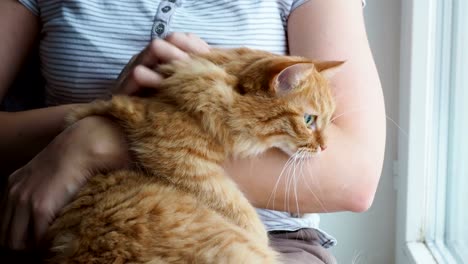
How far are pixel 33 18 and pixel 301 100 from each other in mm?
619

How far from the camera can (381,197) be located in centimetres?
170

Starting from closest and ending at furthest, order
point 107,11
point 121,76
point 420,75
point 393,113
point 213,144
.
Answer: point 213,144 < point 121,76 < point 107,11 < point 420,75 < point 393,113

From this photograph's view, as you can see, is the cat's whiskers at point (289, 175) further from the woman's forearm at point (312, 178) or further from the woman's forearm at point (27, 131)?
the woman's forearm at point (27, 131)

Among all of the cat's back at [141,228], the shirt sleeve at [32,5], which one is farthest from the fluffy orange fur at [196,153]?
the shirt sleeve at [32,5]

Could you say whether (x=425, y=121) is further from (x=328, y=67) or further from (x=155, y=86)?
(x=155, y=86)

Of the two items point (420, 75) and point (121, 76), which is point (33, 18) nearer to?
point (121, 76)

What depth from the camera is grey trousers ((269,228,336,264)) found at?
3.52 ft

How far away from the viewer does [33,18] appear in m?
1.28

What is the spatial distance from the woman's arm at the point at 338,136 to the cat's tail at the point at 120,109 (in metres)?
0.17

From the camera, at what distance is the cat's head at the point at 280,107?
37.9 inches

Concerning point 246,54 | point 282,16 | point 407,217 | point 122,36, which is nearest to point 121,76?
Answer: point 122,36

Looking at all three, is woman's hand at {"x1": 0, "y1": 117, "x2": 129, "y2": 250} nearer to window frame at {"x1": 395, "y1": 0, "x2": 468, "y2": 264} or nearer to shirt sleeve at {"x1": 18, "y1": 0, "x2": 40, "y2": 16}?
shirt sleeve at {"x1": 18, "y1": 0, "x2": 40, "y2": 16}

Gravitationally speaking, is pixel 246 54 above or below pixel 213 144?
above

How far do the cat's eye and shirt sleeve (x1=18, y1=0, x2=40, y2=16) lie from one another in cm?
62
